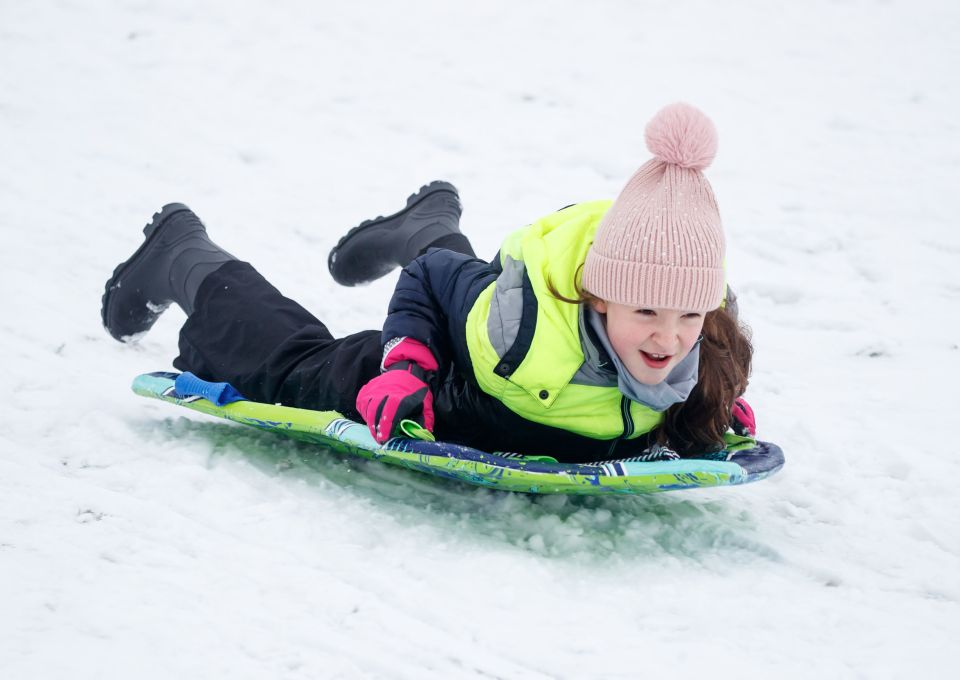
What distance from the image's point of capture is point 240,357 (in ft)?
9.23

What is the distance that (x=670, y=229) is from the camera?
2129mm

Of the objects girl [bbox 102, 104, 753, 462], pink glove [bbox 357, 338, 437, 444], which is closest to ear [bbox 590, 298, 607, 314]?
girl [bbox 102, 104, 753, 462]

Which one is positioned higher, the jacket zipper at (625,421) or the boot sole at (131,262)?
the boot sole at (131,262)

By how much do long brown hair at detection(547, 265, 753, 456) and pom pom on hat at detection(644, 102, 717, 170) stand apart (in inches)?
17.4

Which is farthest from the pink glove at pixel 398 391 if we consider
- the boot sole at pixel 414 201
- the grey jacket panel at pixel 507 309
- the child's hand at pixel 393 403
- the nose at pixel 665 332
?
the boot sole at pixel 414 201

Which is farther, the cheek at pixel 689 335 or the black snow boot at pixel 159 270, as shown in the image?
the black snow boot at pixel 159 270

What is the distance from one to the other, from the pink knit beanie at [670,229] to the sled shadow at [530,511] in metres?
0.54

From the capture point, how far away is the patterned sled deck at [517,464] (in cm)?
222

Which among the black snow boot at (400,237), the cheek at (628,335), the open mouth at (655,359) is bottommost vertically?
the open mouth at (655,359)

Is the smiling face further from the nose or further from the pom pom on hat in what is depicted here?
the pom pom on hat

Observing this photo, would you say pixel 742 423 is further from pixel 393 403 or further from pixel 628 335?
pixel 393 403

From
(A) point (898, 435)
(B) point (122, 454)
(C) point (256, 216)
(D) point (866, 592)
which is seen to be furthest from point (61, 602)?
(C) point (256, 216)

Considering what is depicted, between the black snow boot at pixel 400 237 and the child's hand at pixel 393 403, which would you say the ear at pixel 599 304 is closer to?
the child's hand at pixel 393 403

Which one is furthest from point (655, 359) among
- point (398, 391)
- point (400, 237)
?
point (400, 237)
